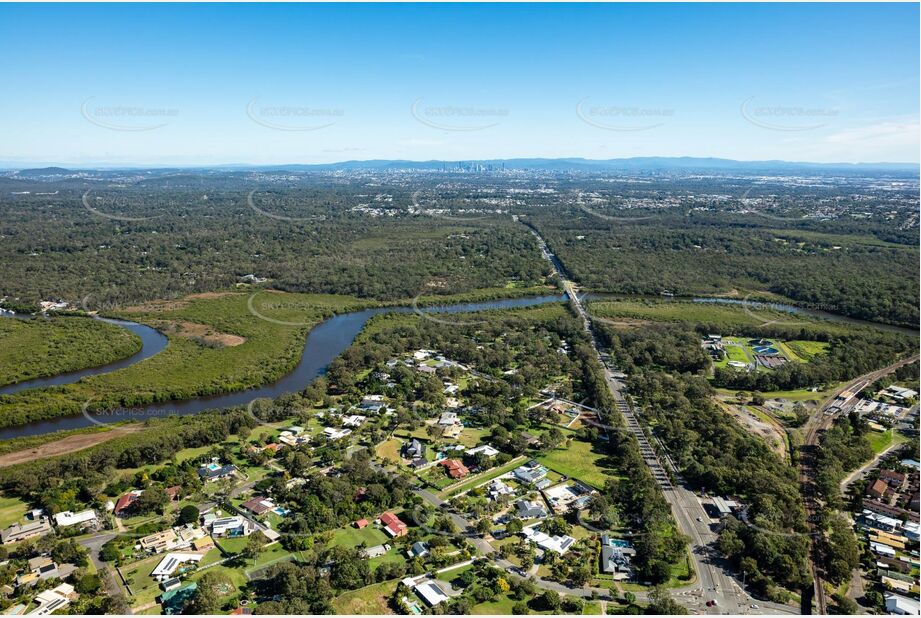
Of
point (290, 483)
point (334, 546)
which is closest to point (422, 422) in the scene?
point (290, 483)

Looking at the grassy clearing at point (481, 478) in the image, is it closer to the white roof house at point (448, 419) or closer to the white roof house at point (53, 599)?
the white roof house at point (448, 419)

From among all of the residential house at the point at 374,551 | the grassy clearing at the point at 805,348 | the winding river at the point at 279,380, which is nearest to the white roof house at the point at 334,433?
the winding river at the point at 279,380

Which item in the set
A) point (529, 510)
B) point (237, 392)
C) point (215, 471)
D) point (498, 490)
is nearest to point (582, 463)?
point (498, 490)

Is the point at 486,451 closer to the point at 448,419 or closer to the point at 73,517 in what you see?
the point at 448,419

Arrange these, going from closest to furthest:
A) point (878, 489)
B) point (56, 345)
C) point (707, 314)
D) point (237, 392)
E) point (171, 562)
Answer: point (171, 562) → point (878, 489) → point (237, 392) → point (56, 345) → point (707, 314)

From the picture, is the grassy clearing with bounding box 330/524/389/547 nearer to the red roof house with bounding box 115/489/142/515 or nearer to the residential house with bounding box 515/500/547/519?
the residential house with bounding box 515/500/547/519

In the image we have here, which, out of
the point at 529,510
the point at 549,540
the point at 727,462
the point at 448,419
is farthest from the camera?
the point at 448,419
